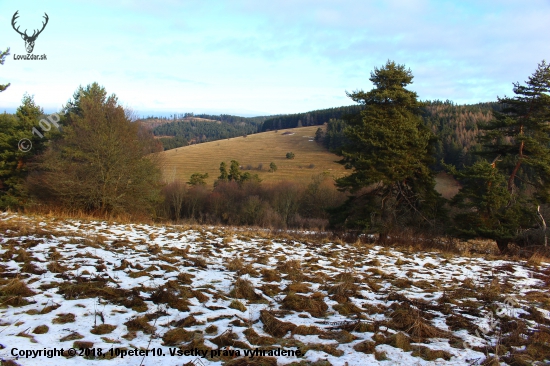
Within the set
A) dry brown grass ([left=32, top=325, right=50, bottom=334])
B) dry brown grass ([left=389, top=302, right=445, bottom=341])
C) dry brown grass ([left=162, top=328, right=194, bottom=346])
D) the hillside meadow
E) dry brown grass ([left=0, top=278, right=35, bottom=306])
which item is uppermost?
the hillside meadow

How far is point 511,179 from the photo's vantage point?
13.9m

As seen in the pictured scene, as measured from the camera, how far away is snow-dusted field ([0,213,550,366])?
3.64m

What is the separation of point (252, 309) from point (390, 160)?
36.4 ft

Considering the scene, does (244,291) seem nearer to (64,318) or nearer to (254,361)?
(254,361)

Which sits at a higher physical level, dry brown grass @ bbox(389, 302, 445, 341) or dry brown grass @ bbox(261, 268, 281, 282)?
dry brown grass @ bbox(389, 302, 445, 341)

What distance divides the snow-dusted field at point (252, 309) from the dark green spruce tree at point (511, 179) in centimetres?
553

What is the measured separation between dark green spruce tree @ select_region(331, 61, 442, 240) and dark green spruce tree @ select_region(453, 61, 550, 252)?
1.80 meters

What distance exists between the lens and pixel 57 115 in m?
27.9

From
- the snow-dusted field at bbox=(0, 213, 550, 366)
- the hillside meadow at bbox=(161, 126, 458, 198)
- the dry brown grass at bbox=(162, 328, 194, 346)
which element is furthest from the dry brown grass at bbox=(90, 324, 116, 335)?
the hillside meadow at bbox=(161, 126, 458, 198)

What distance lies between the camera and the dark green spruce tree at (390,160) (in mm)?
14273

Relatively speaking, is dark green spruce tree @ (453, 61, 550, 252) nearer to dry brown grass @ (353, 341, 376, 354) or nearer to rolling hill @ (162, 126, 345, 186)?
dry brown grass @ (353, 341, 376, 354)

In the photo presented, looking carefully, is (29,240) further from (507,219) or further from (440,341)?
(507,219)

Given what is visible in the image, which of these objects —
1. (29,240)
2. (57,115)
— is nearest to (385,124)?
(29,240)

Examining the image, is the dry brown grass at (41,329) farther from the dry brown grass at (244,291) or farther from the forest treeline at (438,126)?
the forest treeline at (438,126)
